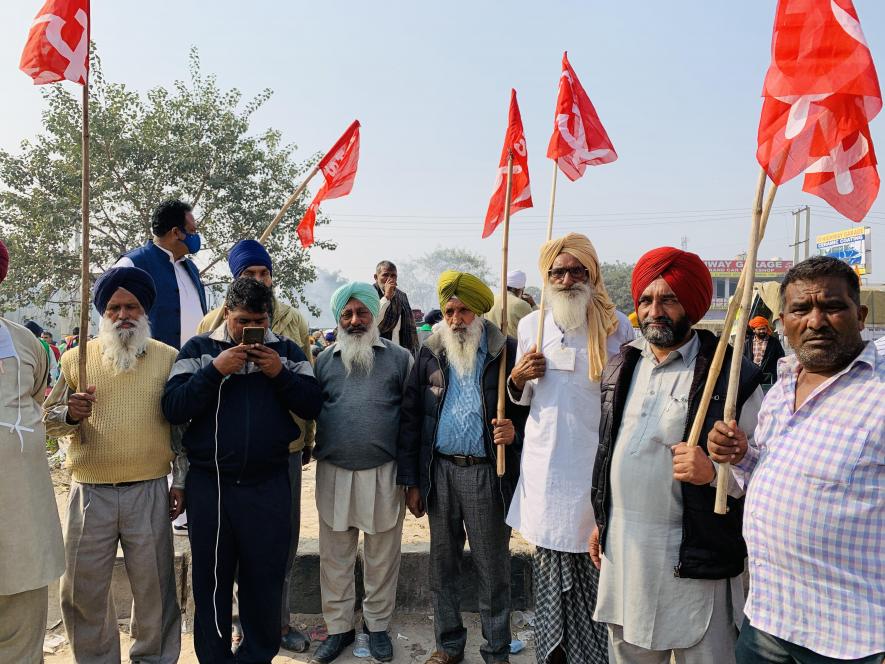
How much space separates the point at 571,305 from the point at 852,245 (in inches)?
1548

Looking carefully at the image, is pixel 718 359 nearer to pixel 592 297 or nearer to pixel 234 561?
pixel 592 297

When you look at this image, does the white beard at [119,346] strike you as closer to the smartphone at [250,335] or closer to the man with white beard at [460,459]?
the smartphone at [250,335]

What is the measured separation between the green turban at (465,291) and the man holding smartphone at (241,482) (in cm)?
106

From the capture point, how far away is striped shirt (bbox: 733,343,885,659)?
1960mm

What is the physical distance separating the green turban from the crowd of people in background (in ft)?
0.05

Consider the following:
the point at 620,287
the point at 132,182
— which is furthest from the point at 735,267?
the point at 132,182

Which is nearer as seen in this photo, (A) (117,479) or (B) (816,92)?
(B) (816,92)

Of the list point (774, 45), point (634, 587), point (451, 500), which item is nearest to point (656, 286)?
point (774, 45)

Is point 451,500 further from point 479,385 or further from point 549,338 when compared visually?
point 549,338

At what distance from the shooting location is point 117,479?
324 centimetres

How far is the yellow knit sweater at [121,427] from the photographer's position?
10.6ft

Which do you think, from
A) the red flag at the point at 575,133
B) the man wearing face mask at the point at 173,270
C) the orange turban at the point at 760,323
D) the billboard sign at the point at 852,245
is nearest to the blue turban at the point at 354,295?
the man wearing face mask at the point at 173,270

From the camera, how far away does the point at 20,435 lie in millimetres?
2674

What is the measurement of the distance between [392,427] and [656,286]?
1.80 m
